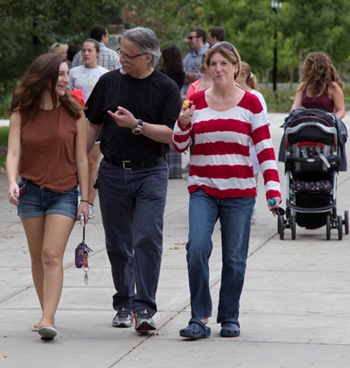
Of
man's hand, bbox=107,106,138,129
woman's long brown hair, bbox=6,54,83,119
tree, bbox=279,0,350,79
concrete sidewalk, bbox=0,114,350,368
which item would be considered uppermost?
tree, bbox=279,0,350,79

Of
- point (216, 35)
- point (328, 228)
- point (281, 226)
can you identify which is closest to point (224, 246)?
point (281, 226)

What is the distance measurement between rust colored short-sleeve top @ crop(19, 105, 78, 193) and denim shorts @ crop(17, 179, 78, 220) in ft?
0.14

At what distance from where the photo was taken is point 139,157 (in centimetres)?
488

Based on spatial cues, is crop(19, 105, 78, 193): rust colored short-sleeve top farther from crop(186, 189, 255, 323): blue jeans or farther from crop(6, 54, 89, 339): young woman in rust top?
crop(186, 189, 255, 323): blue jeans

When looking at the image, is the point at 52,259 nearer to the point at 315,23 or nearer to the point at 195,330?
the point at 195,330

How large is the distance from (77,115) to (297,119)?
11.9ft

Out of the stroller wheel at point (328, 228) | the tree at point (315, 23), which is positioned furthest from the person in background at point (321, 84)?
the tree at point (315, 23)

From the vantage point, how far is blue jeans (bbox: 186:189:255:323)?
15.4 feet

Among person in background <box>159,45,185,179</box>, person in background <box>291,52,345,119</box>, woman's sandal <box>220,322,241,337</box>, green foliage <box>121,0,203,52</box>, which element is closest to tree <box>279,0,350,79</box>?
green foliage <box>121,0,203,52</box>

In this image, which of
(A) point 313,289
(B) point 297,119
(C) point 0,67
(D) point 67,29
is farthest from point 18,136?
(D) point 67,29

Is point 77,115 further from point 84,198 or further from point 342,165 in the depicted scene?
point 342,165

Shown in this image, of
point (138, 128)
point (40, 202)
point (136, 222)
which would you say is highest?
point (138, 128)

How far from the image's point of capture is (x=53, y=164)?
15.9ft

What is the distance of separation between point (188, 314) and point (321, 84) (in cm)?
398
